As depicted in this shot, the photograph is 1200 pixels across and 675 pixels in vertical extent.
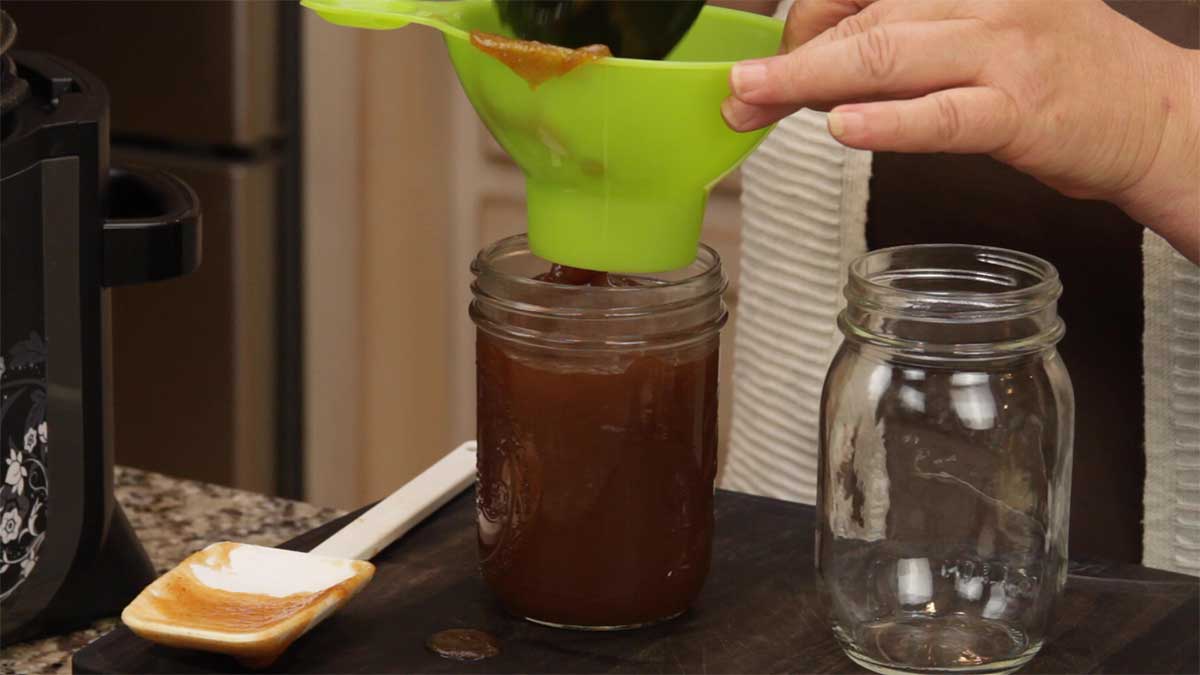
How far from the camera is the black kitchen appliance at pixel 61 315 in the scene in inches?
26.9

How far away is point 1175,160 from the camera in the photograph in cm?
72

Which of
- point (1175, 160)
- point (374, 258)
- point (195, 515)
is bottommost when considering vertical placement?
point (374, 258)

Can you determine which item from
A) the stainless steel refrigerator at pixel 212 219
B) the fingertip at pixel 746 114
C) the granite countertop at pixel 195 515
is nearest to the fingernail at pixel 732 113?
the fingertip at pixel 746 114

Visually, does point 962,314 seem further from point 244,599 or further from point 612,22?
point 244,599

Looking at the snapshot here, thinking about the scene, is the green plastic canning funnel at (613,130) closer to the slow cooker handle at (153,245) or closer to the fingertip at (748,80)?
the fingertip at (748,80)

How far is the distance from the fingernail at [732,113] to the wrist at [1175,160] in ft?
0.72

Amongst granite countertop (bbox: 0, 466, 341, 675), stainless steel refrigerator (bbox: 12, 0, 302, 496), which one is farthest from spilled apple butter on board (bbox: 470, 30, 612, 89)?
stainless steel refrigerator (bbox: 12, 0, 302, 496)

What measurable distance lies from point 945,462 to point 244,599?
310 millimetres

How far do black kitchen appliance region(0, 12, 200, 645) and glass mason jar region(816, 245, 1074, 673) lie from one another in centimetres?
32

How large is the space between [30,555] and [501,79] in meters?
0.32

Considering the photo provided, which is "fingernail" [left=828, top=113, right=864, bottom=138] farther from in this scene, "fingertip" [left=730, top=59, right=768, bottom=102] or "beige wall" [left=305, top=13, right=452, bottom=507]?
"beige wall" [left=305, top=13, right=452, bottom=507]

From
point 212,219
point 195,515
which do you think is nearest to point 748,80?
point 195,515

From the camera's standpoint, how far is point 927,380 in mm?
680

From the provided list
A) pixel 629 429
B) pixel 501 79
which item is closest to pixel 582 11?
pixel 501 79
